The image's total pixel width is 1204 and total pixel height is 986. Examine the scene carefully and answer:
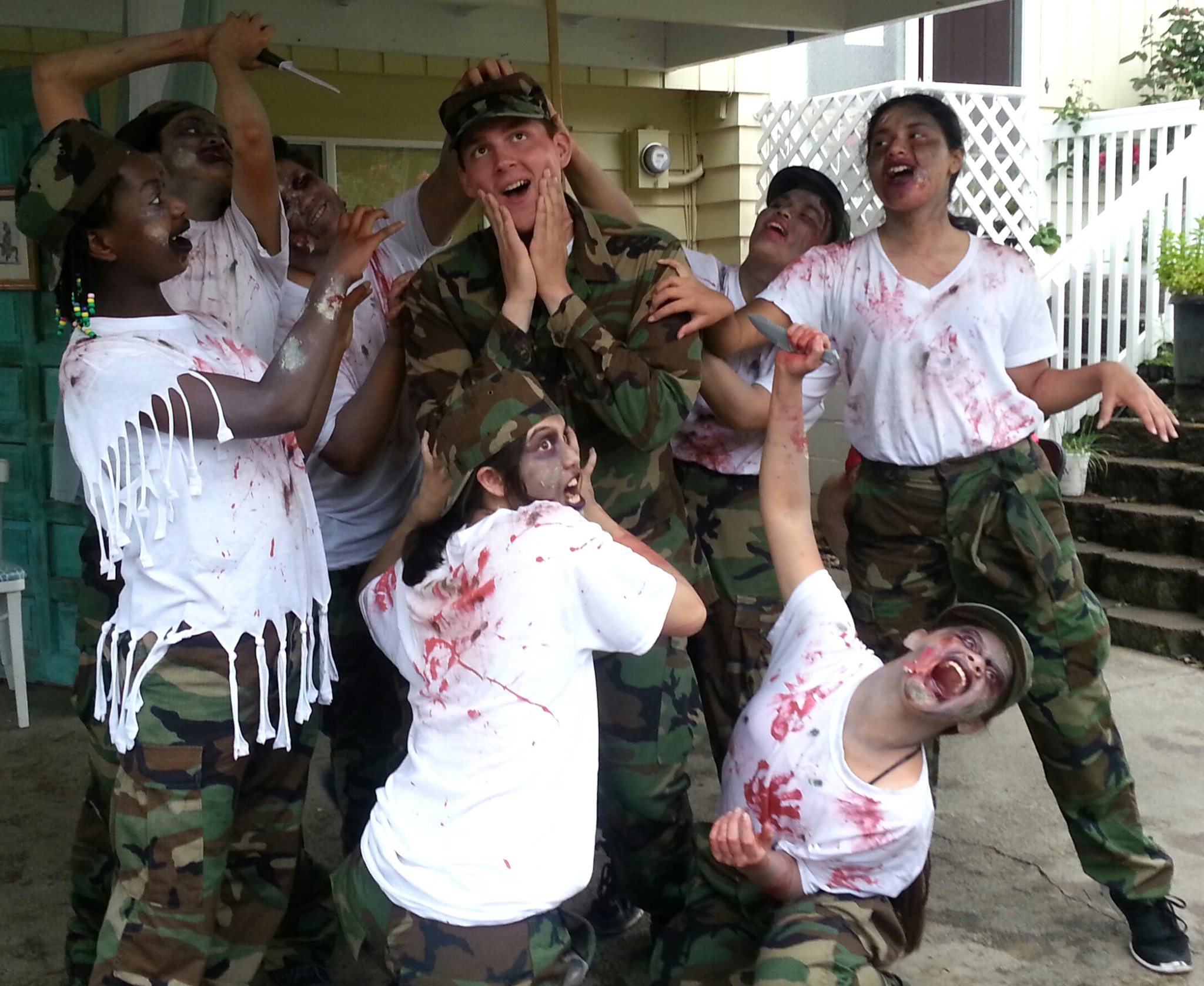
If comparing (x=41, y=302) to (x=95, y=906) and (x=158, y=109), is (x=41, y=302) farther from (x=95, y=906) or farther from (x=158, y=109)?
(x=95, y=906)

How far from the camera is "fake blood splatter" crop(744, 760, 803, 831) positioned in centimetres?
224

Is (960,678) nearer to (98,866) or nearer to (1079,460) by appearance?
(98,866)

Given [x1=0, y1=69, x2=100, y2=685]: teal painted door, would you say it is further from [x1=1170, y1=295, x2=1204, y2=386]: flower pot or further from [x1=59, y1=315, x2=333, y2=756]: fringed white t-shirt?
[x1=1170, y1=295, x2=1204, y2=386]: flower pot

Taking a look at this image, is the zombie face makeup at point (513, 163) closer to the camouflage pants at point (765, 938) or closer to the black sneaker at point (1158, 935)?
the camouflage pants at point (765, 938)

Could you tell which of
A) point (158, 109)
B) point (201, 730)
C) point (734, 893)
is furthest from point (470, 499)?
point (158, 109)

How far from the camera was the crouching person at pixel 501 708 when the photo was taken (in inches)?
76.8

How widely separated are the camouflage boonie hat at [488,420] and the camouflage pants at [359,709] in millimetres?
748

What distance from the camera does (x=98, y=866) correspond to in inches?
98.3

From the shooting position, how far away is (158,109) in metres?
2.62

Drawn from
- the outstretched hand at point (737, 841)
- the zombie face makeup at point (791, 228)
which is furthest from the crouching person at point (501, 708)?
the zombie face makeup at point (791, 228)

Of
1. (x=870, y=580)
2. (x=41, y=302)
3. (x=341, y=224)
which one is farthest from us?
(x=41, y=302)

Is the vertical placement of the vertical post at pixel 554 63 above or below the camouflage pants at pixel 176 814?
above

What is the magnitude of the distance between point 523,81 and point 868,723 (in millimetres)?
1381

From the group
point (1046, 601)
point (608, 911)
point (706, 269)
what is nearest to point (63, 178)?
point (706, 269)
